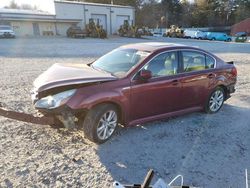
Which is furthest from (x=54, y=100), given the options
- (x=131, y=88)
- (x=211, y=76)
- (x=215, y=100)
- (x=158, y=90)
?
(x=215, y=100)

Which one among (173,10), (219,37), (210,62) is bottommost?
(219,37)

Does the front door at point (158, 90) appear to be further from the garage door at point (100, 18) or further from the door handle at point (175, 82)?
the garage door at point (100, 18)

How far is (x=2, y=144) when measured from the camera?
15.5 feet

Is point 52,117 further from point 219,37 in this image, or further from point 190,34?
point 190,34

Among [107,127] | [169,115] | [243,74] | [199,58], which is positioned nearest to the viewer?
[107,127]

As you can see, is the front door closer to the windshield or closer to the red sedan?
the red sedan

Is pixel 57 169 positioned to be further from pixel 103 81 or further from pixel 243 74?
pixel 243 74

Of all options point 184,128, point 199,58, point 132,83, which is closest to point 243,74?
point 199,58

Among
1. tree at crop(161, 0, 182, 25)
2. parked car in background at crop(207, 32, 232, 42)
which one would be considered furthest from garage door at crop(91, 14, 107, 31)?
tree at crop(161, 0, 182, 25)

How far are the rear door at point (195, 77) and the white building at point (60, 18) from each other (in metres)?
38.7

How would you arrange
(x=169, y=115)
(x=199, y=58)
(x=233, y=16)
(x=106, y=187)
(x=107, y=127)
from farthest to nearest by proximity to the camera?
(x=233, y=16) → (x=199, y=58) → (x=169, y=115) → (x=107, y=127) → (x=106, y=187)

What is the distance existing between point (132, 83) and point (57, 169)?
1.91 metres

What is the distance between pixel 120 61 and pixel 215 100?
256cm

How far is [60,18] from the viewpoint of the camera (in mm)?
43500
